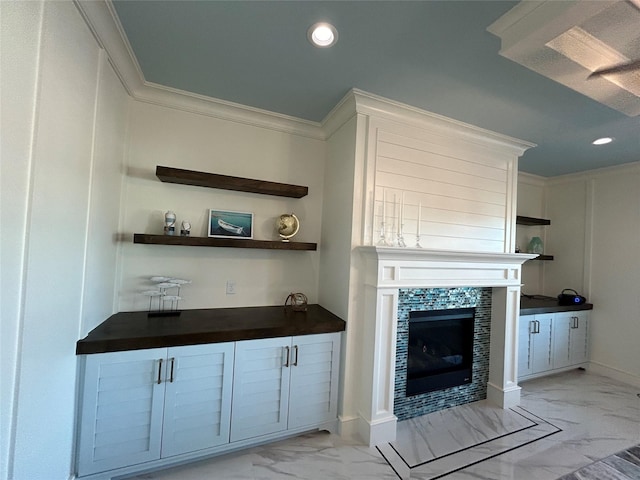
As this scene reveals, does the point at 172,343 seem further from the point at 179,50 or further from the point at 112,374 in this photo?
the point at 179,50

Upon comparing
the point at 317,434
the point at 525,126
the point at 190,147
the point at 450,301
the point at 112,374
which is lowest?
the point at 317,434

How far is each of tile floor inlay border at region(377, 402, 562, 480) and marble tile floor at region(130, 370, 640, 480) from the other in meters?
0.01

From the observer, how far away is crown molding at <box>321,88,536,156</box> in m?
2.05

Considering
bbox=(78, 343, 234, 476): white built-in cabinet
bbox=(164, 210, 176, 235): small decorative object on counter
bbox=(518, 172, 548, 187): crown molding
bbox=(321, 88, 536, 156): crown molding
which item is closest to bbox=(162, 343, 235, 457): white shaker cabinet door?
bbox=(78, 343, 234, 476): white built-in cabinet

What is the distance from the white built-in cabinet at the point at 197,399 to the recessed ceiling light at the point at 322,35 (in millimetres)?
1895

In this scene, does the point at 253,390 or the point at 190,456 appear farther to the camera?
the point at 253,390

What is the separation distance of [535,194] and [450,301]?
281 cm

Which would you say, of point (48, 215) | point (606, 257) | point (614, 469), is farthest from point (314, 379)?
point (606, 257)

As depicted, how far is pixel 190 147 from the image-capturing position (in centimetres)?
225

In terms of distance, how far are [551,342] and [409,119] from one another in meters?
3.13

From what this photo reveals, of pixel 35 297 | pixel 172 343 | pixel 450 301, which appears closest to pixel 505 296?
pixel 450 301

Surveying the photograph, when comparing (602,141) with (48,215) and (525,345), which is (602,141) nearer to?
(525,345)

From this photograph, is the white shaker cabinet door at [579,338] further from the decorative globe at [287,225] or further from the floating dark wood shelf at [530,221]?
the decorative globe at [287,225]

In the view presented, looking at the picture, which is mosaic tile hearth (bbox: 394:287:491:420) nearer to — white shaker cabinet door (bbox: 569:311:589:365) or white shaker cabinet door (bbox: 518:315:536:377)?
white shaker cabinet door (bbox: 518:315:536:377)
